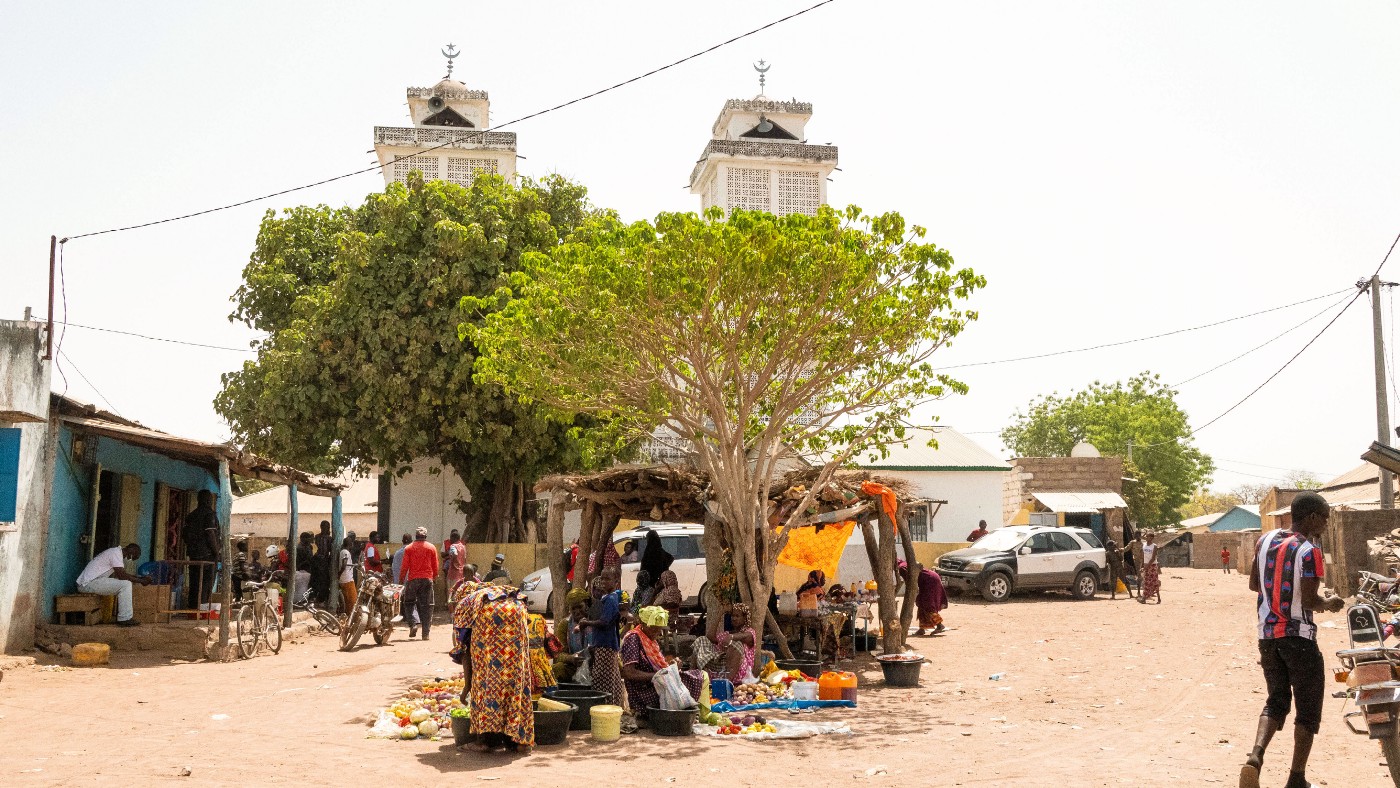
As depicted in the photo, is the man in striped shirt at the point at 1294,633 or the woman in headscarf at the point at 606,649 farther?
the woman in headscarf at the point at 606,649

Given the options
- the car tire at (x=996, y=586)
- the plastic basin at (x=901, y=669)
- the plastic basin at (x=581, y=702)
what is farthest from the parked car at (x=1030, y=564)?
the plastic basin at (x=581, y=702)

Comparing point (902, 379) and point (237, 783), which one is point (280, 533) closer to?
point (902, 379)

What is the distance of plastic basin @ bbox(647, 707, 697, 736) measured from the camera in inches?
383

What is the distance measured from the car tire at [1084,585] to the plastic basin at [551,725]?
18.6m

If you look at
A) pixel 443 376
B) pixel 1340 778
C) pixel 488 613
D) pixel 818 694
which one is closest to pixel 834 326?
pixel 818 694

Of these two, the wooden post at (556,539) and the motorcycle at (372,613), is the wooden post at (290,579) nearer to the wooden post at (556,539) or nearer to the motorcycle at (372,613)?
the motorcycle at (372,613)

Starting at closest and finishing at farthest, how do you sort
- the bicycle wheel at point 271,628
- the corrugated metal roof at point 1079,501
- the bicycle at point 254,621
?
the bicycle at point 254,621 < the bicycle wheel at point 271,628 < the corrugated metal roof at point 1079,501

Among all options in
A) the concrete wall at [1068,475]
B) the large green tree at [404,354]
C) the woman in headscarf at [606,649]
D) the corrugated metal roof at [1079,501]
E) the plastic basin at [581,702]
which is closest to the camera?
the plastic basin at [581,702]

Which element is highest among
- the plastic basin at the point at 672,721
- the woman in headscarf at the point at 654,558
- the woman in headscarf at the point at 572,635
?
the woman in headscarf at the point at 654,558

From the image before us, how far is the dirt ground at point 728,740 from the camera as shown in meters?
8.12

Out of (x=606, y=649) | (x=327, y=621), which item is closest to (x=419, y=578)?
(x=327, y=621)

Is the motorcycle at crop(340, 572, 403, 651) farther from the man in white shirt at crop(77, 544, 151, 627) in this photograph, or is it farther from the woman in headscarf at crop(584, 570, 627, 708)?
the woman in headscarf at crop(584, 570, 627, 708)

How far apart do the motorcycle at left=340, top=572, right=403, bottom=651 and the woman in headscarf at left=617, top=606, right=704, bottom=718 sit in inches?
292

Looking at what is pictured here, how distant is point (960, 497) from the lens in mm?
33969
